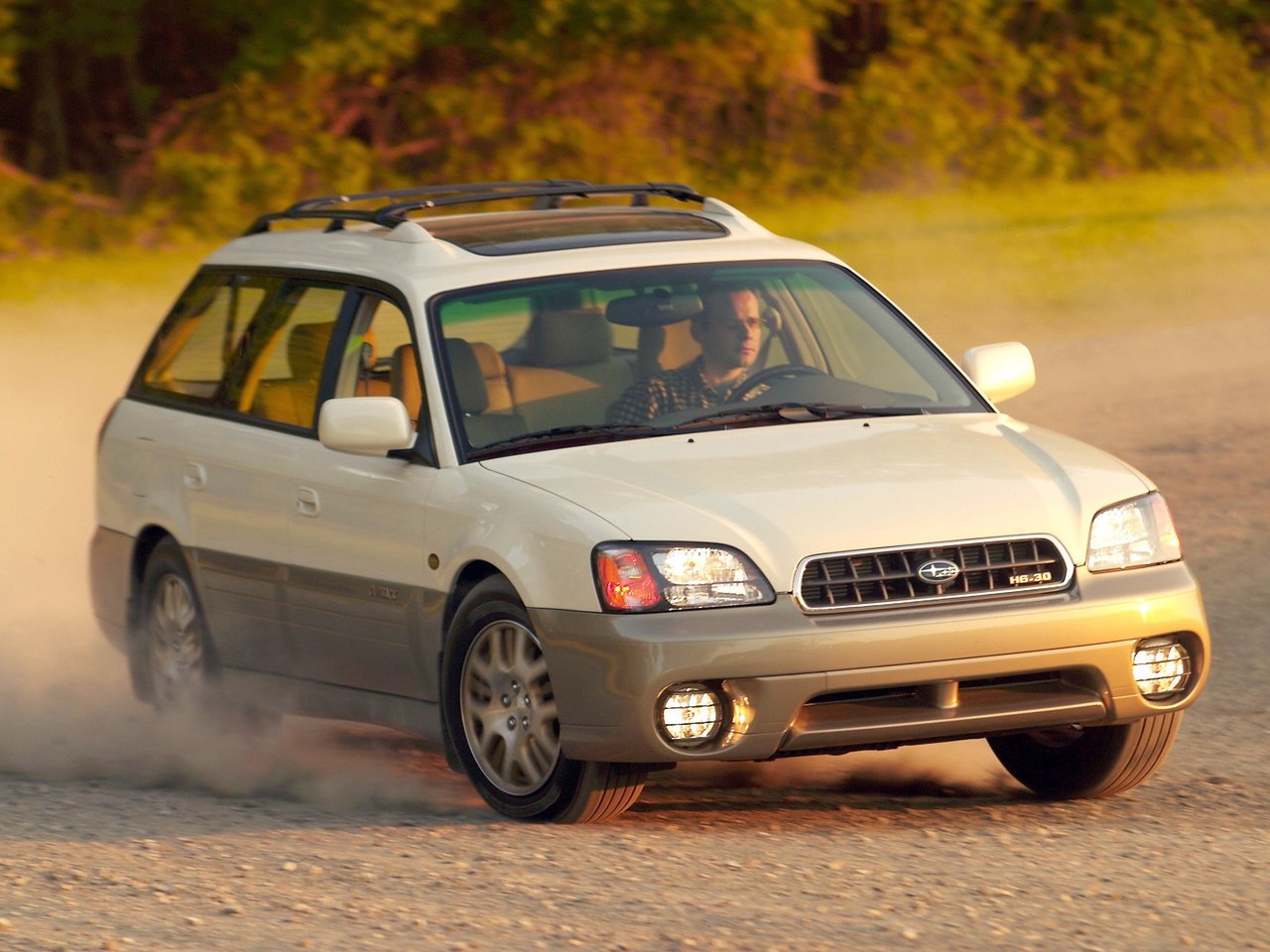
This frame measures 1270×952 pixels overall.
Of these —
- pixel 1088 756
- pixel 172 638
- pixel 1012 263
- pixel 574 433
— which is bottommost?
pixel 1088 756

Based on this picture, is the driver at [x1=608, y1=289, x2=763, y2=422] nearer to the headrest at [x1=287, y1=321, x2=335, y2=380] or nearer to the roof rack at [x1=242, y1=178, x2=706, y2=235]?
the roof rack at [x1=242, y1=178, x2=706, y2=235]

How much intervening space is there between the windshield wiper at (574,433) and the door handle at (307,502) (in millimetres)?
795

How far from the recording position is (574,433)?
7.29 m

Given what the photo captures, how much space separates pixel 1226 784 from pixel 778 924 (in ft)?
8.18

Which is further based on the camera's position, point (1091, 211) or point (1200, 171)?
point (1200, 171)

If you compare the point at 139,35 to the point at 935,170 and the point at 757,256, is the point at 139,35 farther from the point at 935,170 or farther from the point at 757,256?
the point at 757,256

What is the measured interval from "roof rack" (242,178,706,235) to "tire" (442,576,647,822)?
182 cm

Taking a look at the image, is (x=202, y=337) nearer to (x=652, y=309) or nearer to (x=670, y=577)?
(x=652, y=309)

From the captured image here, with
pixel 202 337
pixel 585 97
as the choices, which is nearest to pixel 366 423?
pixel 202 337

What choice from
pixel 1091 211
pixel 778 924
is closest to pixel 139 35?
pixel 1091 211

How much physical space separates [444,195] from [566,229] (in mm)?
591

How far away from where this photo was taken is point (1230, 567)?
11375 millimetres

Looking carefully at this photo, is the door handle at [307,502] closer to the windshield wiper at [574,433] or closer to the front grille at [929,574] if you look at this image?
the windshield wiper at [574,433]

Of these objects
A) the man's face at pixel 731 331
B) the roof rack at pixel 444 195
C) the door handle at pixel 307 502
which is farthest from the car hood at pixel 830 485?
the roof rack at pixel 444 195
